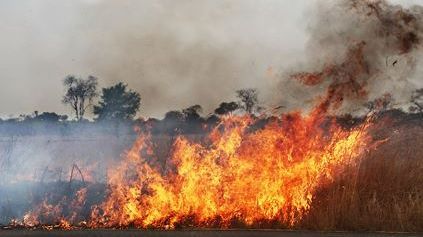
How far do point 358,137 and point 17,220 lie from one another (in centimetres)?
793

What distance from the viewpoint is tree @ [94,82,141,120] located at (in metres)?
43.7

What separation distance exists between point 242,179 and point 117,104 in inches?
1367

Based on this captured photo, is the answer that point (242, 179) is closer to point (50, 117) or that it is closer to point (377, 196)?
point (377, 196)

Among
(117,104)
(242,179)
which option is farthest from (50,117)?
(242,179)

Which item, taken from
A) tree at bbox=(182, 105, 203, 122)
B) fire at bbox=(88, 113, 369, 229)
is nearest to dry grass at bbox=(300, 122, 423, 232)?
fire at bbox=(88, 113, 369, 229)

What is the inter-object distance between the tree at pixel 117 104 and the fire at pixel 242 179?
31.9 meters

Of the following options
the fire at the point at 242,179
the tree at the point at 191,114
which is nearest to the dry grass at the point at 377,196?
the fire at the point at 242,179

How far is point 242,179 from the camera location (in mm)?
11117

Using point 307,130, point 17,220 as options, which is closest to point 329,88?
point 307,130

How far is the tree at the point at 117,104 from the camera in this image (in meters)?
43.7

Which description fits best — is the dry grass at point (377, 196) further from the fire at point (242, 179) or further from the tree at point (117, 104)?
the tree at point (117, 104)

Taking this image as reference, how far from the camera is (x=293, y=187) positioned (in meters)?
10.9

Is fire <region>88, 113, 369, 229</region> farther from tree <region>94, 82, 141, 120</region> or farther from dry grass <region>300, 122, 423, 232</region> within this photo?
tree <region>94, 82, 141, 120</region>

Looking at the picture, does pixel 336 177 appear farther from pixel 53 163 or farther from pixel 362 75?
pixel 53 163
